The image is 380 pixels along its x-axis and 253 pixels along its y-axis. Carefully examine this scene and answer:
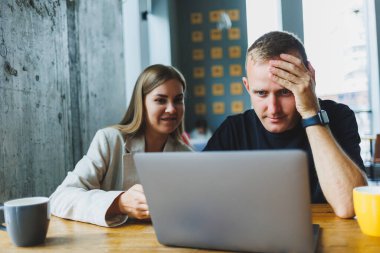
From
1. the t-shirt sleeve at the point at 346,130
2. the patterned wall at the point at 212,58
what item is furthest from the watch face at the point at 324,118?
the patterned wall at the point at 212,58

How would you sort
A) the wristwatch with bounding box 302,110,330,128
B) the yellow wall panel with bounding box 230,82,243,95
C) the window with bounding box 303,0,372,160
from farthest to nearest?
the yellow wall panel with bounding box 230,82,243,95, the window with bounding box 303,0,372,160, the wristwatch with bounding box 302,110,330,128

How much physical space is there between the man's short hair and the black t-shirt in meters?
0.27

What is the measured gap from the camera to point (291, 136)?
1.44 m

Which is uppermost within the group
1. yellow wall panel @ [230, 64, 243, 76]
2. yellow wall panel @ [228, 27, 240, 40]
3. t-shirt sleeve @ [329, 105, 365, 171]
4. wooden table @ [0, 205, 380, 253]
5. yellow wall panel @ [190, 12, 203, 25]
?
yellow wall panel @ [190, 12, 203, 25]

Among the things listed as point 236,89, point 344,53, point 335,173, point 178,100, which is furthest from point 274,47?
point 236,89

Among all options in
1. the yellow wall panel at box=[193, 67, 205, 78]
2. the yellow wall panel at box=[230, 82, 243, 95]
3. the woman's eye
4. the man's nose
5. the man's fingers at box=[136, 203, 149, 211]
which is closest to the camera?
the man's fingers at box=[136, 203, 149, 211]

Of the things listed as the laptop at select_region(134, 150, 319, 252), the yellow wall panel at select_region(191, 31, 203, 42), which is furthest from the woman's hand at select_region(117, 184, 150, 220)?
the yellow wall panel at select_region(191, 31, 203, 42)

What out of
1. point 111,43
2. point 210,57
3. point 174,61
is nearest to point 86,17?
point 111,43

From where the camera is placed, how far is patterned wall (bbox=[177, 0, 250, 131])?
6145 millimetres

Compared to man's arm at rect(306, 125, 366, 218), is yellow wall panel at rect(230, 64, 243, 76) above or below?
above

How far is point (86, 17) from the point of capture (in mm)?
2209

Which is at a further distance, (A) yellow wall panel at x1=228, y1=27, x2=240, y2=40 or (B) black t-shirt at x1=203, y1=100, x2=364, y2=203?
(A) yellow wall panel at x1=228, y1=27, x2=240, y2=40

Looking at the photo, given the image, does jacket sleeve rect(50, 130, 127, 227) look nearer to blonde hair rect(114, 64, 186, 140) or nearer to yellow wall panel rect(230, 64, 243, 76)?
blonde hair rect(114, 64, 186, 140)

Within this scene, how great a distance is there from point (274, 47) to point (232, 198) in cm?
76
